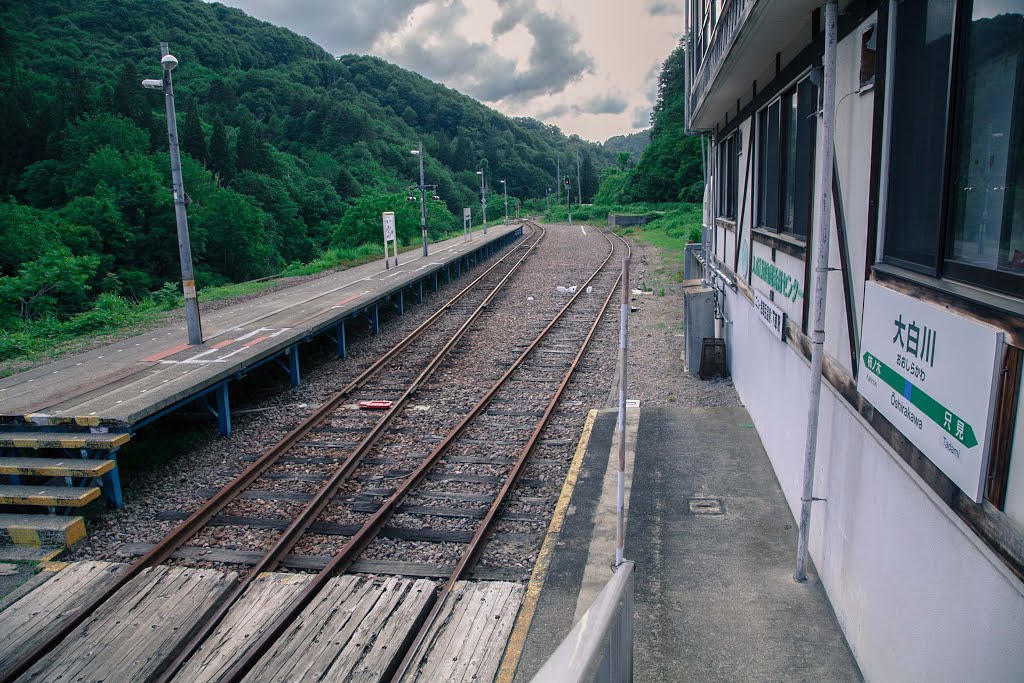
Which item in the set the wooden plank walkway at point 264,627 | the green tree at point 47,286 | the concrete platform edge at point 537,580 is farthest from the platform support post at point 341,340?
the green tree at point 47,286

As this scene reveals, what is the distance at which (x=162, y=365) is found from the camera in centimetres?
1030

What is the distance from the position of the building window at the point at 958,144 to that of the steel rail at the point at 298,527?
5.34 meters

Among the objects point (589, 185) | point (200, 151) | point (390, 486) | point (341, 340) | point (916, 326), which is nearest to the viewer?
point (916, 326)

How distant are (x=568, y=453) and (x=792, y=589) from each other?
399 cm

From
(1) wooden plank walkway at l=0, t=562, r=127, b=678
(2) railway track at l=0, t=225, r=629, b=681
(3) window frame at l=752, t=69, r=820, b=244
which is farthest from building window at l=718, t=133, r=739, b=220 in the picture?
(1) wooden plank walkway at l=0, t=562, r=127, b=678

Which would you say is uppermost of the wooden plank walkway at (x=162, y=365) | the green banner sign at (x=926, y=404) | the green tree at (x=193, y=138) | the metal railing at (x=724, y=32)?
the green tree at (x=193, y=138)

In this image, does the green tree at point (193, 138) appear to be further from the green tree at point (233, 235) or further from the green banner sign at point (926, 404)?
the green banner sign at point (926, 404)

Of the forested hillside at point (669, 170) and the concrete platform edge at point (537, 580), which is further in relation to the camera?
the forested hillside at point (669, 170)

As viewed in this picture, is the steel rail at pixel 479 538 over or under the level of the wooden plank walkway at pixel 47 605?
over

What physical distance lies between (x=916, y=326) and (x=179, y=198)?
35.2ft

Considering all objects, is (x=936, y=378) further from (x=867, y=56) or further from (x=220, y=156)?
(x=220, y=156)

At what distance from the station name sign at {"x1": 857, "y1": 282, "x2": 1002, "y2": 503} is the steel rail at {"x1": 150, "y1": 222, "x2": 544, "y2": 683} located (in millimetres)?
4905

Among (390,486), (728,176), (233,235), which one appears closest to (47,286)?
(233,235)

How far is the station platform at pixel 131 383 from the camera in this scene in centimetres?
743
